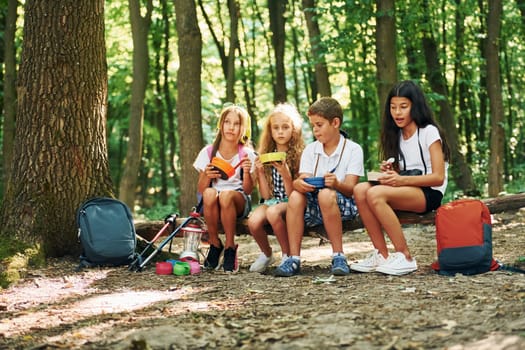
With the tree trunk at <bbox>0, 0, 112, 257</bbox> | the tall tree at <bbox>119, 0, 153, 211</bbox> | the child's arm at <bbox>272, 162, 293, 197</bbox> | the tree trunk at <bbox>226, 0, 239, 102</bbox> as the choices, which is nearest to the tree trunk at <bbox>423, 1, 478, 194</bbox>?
the tree trunk at <bbox>226, 0, 239, 102</bbox>

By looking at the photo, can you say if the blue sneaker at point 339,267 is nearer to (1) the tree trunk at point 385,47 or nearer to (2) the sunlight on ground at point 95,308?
(2) the sunlight on ground at point 95,308

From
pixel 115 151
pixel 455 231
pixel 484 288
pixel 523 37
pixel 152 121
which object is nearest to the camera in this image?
pixel 484 288

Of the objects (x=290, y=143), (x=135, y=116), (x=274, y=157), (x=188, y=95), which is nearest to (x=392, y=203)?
(x=274, y=157)

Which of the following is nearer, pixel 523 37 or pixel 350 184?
pixel 350 184

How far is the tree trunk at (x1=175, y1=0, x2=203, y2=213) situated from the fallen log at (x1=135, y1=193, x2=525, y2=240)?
273 centimetres

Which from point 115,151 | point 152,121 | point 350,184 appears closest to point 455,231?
point 350,184

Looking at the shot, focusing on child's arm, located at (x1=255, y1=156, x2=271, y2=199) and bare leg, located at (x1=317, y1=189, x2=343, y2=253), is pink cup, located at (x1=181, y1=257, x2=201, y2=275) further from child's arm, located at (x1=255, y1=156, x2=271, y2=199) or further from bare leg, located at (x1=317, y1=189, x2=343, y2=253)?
bare leg, located at (x1=317, y1=189, x2=343, y2=253)

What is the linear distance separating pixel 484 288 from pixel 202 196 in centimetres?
264

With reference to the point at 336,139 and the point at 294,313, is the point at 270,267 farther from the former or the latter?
the point at 294,313

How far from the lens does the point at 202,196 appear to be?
624 centimetres

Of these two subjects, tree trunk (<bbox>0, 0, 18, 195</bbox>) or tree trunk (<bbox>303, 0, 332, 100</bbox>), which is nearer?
tree trunk (<bbox>0, 0, 18, 195</bbox>)

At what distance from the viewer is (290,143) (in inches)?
246

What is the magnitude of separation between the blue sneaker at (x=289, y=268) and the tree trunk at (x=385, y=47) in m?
4.70

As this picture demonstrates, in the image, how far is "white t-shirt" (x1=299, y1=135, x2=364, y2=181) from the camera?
19.2 ft
